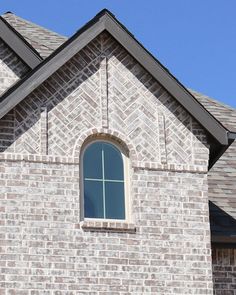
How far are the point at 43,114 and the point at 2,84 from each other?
2.29 metres

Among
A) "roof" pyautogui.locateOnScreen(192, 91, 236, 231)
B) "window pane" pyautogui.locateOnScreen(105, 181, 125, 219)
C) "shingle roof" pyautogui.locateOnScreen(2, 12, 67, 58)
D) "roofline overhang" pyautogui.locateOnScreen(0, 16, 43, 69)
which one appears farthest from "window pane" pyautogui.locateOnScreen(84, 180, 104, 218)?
"shingle roof" pyautogui.locateOnScreen(2, 12, 67, 58)

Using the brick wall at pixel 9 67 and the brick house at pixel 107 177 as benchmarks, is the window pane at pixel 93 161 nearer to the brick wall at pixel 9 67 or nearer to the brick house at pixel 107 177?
the brick house at pixel 107 177

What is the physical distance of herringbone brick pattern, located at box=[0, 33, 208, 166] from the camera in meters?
17.8

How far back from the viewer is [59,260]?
17.0m

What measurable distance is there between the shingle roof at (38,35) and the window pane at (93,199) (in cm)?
447

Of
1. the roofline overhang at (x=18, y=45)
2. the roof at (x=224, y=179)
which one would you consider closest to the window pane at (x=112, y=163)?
the roof at (x=224, y=179)

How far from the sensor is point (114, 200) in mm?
17781

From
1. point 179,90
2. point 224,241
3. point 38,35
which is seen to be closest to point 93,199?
point 179,90

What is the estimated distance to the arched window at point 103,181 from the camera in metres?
17.7

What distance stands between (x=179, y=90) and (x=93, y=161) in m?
1.90

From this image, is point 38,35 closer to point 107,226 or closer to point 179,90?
point 179,90

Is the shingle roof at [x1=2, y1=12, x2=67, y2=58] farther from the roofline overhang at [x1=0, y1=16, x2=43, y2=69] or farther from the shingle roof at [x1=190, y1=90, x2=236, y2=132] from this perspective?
the shingle roof at [x1=190, y1=90, x2=236, y2=132]

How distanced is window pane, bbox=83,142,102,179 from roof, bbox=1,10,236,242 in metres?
1.47

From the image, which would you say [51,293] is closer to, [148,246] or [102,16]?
[148,246]
